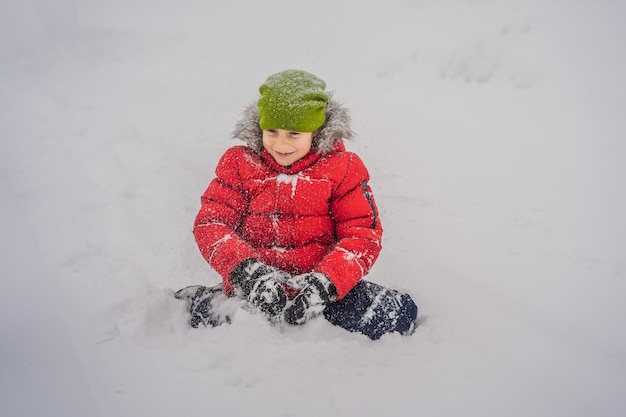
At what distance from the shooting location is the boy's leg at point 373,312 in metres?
2.12

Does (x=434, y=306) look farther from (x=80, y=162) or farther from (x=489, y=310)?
(x=80, y=162)

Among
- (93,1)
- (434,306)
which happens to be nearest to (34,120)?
(93,1)

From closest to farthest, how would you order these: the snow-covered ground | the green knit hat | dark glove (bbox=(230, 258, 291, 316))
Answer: the snow-covered ground
dark glove (bbox=(230, 258, 291, 316))
the green knit hat

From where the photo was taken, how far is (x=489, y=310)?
2385 millimetres

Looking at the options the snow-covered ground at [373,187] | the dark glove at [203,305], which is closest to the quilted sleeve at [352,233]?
the snow-covered ground at [373,187]

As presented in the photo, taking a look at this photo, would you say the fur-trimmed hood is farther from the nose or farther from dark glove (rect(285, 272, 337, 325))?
dark glove (rect(285, 272, 337, 325))

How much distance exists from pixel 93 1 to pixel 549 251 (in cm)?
525

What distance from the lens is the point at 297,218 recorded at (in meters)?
2.37

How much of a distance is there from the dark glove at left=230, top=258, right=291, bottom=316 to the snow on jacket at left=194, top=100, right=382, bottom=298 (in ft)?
0.49

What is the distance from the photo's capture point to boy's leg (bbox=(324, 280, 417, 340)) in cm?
212

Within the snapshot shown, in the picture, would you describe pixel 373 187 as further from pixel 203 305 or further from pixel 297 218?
pixel 203 305

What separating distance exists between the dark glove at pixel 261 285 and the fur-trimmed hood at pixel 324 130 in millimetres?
611

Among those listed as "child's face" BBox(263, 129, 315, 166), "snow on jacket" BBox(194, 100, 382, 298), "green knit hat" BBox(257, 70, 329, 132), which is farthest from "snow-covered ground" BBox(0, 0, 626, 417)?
"green knit hat" BBox(257, 70, 329, 132)

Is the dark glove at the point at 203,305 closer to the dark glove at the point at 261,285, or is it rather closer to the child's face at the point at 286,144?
the dark glove at the point at 261,285
